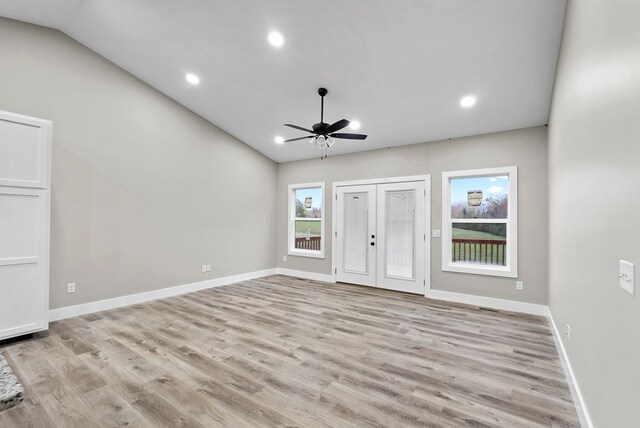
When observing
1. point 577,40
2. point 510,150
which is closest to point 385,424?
point 577,40

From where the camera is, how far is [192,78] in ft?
14.7

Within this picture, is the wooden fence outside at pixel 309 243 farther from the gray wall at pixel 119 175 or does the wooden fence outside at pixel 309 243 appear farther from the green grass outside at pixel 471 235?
the green grass outside at pixel 471 235

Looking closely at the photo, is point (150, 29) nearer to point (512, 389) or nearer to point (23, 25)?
point (23, 25)

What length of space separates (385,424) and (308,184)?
5282 millimetres

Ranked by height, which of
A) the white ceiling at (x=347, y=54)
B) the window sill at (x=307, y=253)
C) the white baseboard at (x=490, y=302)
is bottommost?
the white baseboard at (x=490, y=302)

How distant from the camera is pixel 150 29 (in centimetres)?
367

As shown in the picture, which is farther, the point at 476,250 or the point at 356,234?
the point at 356,234

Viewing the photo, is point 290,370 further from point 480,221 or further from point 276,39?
point 480,221

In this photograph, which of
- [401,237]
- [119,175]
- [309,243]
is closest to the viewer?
[119,175]

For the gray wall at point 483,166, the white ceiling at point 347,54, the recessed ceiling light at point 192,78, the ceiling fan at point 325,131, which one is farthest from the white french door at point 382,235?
the recessed ceiling light at point 192,78

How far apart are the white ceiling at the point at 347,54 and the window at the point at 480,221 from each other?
0.81m

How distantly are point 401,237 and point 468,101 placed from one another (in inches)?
101

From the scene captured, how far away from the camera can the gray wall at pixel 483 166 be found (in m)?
4.26

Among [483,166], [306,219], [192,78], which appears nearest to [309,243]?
[306,219]
